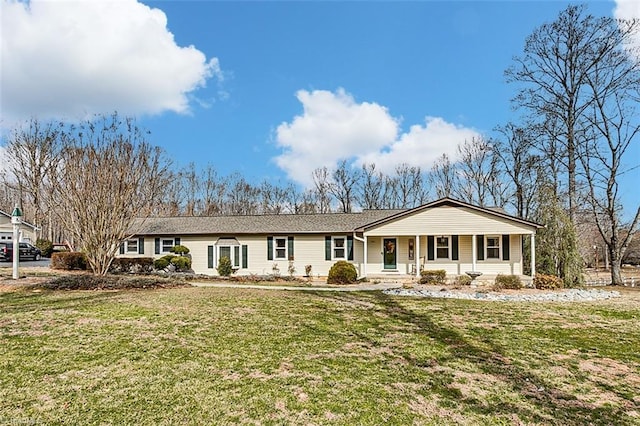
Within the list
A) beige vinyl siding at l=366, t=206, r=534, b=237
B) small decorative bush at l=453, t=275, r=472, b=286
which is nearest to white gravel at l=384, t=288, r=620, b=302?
small decorative bush at l=453, t=275, r=472, b=286

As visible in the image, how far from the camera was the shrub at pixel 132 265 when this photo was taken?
867 inches

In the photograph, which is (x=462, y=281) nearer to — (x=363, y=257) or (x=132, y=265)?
(x=363, y=257)

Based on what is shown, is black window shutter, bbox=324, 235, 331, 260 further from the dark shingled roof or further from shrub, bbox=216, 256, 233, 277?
shrub, bbox=216, 256, 233, 277

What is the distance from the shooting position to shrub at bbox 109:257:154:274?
72.3 ft

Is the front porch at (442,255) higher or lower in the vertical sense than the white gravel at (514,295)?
higher

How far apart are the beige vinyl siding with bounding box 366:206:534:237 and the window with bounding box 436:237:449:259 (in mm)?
1029

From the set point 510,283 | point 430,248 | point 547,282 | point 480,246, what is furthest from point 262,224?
point 547,282

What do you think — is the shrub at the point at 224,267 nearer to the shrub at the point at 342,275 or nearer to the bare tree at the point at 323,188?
the shrub at the point at 342,275

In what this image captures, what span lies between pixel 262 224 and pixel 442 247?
399 inches

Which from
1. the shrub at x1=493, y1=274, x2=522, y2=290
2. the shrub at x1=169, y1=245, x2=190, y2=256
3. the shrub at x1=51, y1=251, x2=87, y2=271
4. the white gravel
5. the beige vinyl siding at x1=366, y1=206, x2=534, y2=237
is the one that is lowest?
the white gravel

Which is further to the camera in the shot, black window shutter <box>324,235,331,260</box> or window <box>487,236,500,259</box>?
black window shutter <box>324,235,331,260</box>

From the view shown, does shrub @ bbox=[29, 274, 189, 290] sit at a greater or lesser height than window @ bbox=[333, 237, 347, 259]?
lesser

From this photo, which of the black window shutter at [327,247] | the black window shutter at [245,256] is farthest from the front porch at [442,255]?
the black window shutter at [245,256]

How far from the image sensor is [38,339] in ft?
22.8
